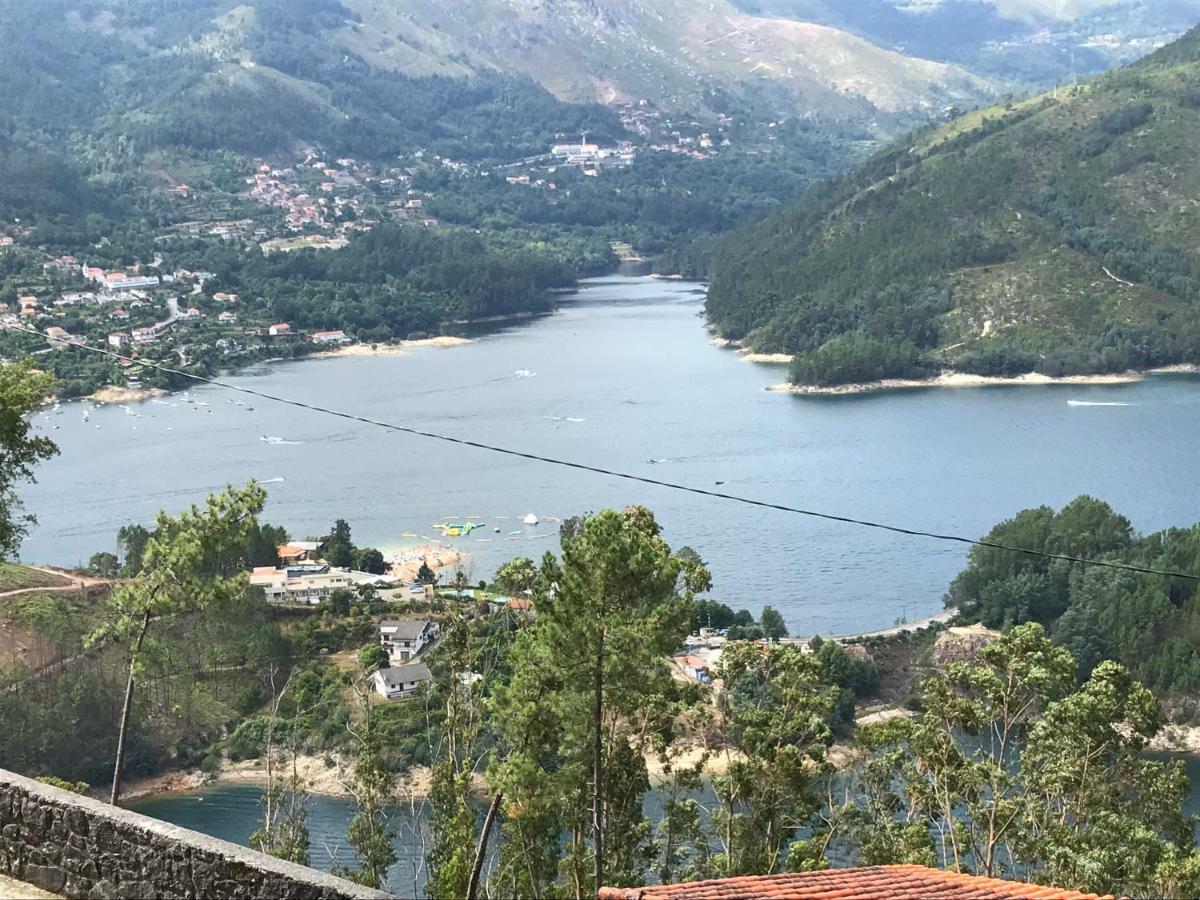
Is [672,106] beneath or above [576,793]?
above

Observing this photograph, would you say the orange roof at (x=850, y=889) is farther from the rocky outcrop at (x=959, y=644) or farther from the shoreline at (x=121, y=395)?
the shoreline at (x=121, y=395)

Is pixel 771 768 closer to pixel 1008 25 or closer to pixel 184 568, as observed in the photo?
pixel 184 568

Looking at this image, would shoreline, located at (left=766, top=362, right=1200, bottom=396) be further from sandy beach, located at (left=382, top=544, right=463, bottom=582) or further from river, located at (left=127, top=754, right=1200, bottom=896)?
river, located at (left=127, top=754, right=1200, bottom=896)

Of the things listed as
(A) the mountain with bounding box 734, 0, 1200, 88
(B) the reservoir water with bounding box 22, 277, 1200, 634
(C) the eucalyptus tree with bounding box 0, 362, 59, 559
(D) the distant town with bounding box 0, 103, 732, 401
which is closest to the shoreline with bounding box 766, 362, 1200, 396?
(B) the reservoir water with bounding box 22, 277, 1200, 634

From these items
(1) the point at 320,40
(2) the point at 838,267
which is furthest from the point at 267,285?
(1) the point at 320,40

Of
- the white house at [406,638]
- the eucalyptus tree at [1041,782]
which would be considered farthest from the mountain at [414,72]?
the eucalyptus tree at [1041,782]

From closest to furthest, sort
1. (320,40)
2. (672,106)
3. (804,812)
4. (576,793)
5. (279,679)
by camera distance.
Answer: (576,793)
(804,812)
(279,679)
(320,40)
(672,106)

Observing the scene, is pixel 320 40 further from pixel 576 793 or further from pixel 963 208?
pixel 576 793
